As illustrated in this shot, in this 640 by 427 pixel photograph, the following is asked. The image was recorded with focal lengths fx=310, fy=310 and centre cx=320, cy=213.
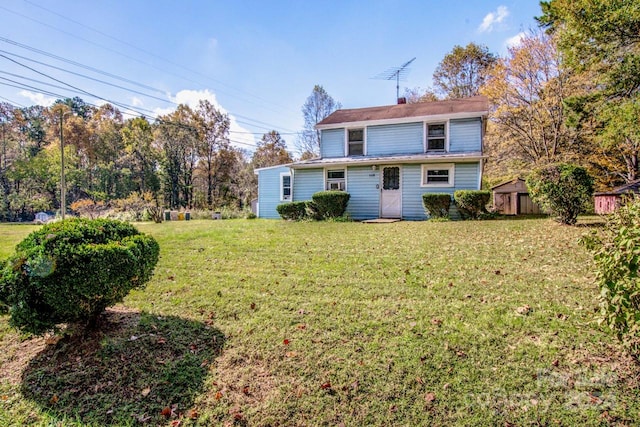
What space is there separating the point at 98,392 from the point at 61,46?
16.3 m

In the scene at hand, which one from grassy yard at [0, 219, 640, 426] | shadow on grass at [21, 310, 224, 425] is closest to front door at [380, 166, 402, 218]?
grassy yard at [0, 219, 640, 426]

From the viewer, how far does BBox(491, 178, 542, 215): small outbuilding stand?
1628 centimetres

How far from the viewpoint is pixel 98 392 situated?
2.62 m

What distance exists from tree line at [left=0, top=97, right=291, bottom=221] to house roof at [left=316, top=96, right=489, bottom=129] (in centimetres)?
1205

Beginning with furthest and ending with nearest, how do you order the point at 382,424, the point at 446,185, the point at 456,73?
the point at 456,73, the point at 446,185, the point at 382,424

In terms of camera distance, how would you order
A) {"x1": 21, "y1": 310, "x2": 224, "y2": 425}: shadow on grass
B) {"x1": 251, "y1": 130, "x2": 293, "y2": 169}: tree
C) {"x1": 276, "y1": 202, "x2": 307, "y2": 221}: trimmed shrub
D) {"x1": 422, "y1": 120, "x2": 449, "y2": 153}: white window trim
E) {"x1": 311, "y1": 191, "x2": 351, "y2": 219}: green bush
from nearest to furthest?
{"x1": 21, "y1": 310, "x2": 224, "y2": 425}: shadow on grass < {"x1": 311, "y1": 191, "x2": 351, "y2": 219}: green bush < {"x1": 276, "y1": 202, "x2": 307, "y2": 221}: trimmed shrub < {"x1": 422, "y1": 120, "x2": 449, "y2": 153}: white window trim < {"x1": 251, "y1": 130, "x2": 293, "y2": 169}: tree

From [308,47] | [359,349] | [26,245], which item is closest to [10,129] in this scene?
[308,47]

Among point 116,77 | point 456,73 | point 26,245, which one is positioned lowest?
point 26,245

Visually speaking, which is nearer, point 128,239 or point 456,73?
point 128,239

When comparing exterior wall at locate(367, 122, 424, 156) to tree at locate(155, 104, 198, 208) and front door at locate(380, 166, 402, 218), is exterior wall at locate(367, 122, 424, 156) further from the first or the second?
tree at locate(155, 104, 198, 208)

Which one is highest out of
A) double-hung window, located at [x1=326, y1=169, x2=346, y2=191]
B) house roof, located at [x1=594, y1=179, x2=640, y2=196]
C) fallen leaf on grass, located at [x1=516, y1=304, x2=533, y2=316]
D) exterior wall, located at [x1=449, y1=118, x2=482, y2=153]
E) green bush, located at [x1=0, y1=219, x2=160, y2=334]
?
exterior wall, located at [x1=449, y1=118, x2=482, y2=153]

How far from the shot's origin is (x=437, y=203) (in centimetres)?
1195

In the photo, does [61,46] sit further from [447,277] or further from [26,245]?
[447,277]

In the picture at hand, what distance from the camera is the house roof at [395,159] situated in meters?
12.1
